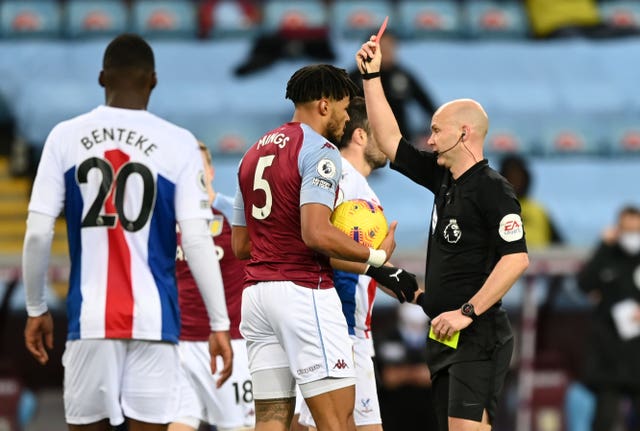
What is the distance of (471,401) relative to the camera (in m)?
5.53

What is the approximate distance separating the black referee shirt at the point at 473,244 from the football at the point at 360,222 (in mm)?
283

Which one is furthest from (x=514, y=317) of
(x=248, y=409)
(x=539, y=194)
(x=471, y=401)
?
(x=471, y=401)

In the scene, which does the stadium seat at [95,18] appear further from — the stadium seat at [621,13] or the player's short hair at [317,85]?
the player's short hair at [317,85]

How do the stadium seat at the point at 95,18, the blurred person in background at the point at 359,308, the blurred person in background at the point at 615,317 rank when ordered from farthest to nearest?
the stadium seat at the point at 95,18 → the blurred person in background at the point at 615,317 → the blurred person in background at the point at 359,308

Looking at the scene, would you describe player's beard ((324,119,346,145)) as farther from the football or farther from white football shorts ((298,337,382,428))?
white football shorts ((298,337,382,428))

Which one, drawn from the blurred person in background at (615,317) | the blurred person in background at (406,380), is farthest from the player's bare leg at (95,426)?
the blurred person in background at (615,317)

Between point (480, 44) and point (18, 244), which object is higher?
point (480, 44)

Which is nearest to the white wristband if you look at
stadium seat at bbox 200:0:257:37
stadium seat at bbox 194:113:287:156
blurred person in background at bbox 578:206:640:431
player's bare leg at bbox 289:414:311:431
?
player's bare leg at bbox 289:414:311:431

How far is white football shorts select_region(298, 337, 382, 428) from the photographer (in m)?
6.19

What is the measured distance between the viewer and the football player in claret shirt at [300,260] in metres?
5.20

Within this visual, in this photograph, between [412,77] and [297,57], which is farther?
[297,57]

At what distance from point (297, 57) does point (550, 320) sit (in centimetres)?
528

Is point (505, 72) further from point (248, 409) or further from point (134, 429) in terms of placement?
point (134, 429)

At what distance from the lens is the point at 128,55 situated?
17.6ft
